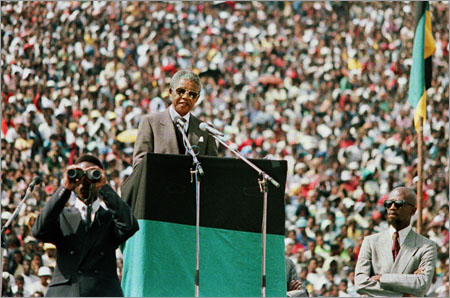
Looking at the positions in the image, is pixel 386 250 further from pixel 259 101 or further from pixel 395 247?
pixel 259 101

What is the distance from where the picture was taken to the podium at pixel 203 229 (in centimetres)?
674

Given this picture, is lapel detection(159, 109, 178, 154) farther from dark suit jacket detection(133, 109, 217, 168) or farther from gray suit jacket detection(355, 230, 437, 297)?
gray suit jacket detection(355, 230, 437, 297)

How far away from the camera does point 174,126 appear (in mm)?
7336

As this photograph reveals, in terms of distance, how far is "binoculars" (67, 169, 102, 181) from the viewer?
600cm

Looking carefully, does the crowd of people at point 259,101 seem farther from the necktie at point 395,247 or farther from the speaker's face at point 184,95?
the speaker's face at point 184,95

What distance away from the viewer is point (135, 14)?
25.0m

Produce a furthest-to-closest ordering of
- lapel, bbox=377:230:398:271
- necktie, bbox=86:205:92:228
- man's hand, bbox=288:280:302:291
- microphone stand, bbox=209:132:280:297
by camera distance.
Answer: man's hand, bbox=288:280:302:291 → lapel, bbox=377:230:398:271 → microphone stand, bbox=209:132:280:297 → necktie, bbox=86:205:92:228

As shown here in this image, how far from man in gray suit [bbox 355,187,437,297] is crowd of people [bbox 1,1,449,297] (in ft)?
16.5

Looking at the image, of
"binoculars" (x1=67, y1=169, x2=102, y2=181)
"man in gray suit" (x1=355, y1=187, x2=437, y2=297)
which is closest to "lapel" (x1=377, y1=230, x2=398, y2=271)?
"man in gray suit" (x1=355, y1=187, x2=437, y2=297)

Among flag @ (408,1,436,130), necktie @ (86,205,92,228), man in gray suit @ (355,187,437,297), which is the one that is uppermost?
flag @ (408,1,436,130)

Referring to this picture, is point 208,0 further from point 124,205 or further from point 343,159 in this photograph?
point 124,205

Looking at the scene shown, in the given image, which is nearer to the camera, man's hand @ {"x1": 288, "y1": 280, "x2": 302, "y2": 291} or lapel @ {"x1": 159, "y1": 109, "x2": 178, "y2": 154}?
lapel @ {"x1": 159, "y1": 109, "x2": 178, "y2": 154}

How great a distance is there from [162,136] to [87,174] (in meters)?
1.33

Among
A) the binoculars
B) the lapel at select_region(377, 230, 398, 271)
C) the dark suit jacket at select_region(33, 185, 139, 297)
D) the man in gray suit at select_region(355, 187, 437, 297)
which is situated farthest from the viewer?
the lapel at select_region(377, 230, 398, 271)
